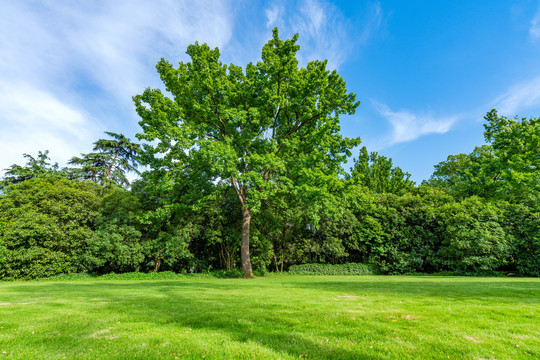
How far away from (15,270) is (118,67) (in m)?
17.9

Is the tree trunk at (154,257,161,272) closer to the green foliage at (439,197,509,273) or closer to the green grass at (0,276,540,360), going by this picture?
the green grass at (0,276,540,360)

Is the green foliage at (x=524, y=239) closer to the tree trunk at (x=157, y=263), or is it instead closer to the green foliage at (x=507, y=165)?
the green foliage at (x=507, y=165)

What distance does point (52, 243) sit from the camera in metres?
20.1

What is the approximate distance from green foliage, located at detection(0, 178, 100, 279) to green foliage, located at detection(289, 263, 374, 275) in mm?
20063

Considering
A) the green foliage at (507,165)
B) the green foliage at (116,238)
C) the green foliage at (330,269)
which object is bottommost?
the green foliage at (330,269)

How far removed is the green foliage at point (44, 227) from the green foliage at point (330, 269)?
65.8 feet

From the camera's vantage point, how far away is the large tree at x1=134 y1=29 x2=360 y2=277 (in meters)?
17.9

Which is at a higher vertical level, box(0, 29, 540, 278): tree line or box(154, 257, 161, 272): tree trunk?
box(0, 29, 540, 278): tree line

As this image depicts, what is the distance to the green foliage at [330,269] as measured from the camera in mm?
26859

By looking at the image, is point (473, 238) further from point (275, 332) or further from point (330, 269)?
point (275, 332)

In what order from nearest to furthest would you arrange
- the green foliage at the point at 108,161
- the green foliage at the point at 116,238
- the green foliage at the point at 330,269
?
1. the green foliage at the point at 116,238
2. the green foliage at the point at 330,269
3. the green foliage at the point at 108,161

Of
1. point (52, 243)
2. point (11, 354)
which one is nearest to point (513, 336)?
point (11, 354)

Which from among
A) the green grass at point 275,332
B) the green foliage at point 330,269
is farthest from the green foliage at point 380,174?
the green grass at point 275,332

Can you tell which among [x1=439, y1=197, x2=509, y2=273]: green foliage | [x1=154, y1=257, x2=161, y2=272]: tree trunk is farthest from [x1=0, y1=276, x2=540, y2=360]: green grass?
[x1=439, y1=197, x2=509, y2=273]: green foliage
